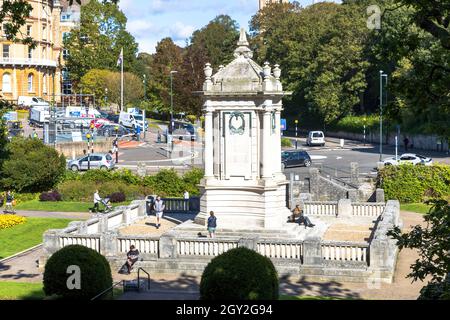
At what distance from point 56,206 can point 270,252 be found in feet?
62.5

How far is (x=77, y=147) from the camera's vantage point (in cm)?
6569

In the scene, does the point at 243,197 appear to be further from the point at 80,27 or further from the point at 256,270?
the point at 80,27

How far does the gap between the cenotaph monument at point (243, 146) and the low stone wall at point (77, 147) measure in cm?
3572

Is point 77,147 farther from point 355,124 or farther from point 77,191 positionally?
point 355,124

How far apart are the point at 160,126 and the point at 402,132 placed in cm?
3173

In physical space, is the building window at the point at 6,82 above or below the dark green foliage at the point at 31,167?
above

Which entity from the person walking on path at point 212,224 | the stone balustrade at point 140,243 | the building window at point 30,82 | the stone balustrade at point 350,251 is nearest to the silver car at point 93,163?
the person walking on path at point 212,224

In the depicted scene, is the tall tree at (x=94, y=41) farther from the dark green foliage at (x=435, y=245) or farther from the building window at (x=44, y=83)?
the dark green foliage at (x=435, y=245)

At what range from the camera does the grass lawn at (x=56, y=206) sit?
1592 inches

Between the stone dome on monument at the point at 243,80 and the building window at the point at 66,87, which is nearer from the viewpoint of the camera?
the stone dome on monument at the point at 243,80

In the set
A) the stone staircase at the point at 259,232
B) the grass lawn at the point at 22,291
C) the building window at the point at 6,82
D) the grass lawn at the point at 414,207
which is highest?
the building window at the point at 6,82

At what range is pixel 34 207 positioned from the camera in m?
40.9

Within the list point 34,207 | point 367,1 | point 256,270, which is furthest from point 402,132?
point 256,270

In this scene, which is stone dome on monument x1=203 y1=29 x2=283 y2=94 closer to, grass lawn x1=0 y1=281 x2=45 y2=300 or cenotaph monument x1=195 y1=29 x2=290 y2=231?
cenotaph monument x1=195 y1=29 x2=290 y2=231
